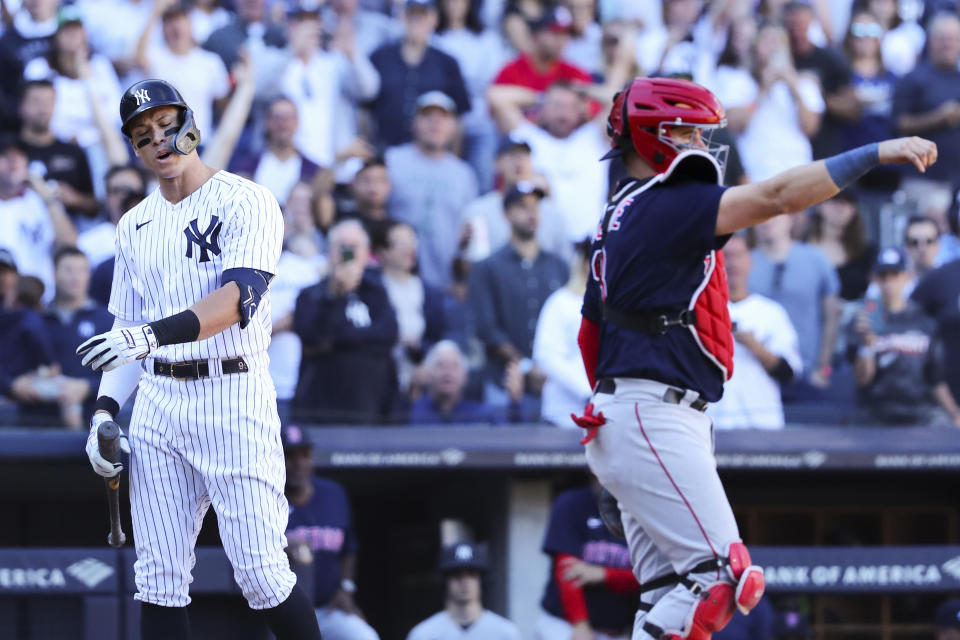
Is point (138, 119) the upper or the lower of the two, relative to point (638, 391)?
upper

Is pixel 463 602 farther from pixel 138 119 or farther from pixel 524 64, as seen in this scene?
pixel 524 64

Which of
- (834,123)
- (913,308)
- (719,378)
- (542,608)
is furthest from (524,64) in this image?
(719,378)

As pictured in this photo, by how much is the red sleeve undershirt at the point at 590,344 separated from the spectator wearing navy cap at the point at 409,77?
5.16 meters

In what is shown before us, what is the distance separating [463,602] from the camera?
21.7ft

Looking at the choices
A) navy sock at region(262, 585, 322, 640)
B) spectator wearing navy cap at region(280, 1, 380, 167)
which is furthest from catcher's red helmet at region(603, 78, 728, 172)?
spectator wearing navy cap at region(280, 1, 380, 167)

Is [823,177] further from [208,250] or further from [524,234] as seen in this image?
[524,234]

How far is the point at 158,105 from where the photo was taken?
Result: 13.6ft

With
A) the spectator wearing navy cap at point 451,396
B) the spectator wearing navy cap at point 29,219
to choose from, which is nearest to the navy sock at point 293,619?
the spectator wearing navy cap at point 451,396

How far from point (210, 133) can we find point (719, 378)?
18.7ft

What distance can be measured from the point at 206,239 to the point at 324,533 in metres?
2.57

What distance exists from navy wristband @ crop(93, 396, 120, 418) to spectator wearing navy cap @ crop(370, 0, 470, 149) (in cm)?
537

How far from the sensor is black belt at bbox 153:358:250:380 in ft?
13.8

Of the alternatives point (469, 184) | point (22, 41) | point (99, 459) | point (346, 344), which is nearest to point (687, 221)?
point (99, 459)

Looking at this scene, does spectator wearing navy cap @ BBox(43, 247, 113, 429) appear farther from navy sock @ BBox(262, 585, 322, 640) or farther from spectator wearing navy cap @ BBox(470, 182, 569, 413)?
navy sock @ BBox(262, 585, 322, 640)
